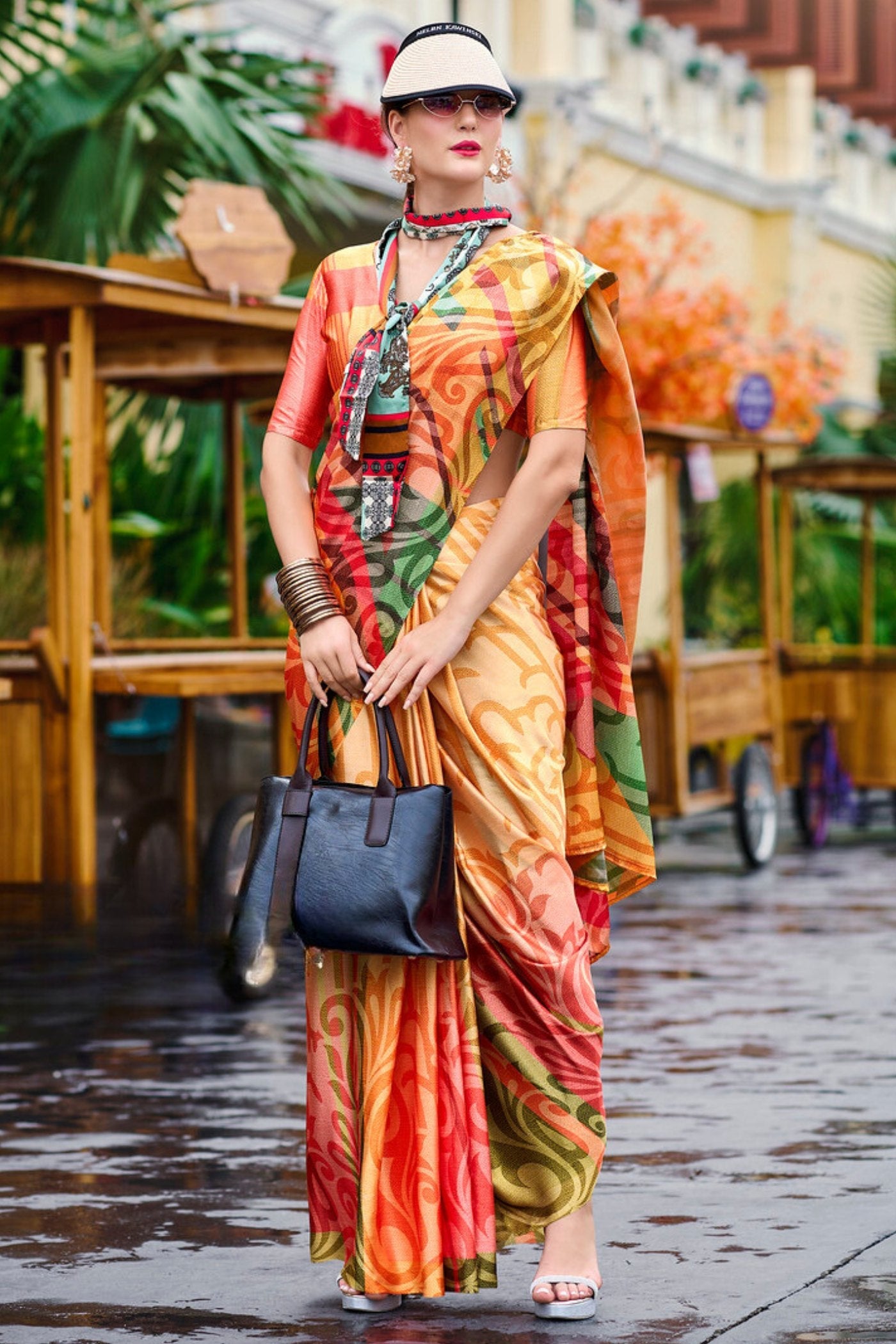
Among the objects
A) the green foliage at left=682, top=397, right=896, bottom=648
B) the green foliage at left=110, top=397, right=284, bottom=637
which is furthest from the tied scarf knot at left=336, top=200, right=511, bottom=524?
the green foliage at left=682, top=397, right=896, bottom=648

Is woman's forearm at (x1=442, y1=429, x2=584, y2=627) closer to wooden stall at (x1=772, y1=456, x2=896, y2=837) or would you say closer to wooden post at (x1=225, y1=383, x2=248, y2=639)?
wooden post at (x1=225, y1=383, x2=248, y2=639)

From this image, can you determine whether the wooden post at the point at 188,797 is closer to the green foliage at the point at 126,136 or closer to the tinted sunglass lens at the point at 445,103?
the green foliage at the point at 126,136

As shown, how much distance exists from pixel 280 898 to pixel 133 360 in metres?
6.34

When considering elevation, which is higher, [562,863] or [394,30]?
[394,30]

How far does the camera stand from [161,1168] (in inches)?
218

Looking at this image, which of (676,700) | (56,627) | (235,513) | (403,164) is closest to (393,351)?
(403,164)

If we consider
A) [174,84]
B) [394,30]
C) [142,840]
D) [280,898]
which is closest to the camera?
[280,898]

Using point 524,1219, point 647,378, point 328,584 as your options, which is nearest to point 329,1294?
point 524,1219

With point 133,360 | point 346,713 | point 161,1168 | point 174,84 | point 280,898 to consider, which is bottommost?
point 161,1168

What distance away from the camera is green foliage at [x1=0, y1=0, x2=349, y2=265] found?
1353 cm

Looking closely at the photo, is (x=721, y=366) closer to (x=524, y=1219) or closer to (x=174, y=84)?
(x=174, y=84)

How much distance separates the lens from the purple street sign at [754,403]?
1531 centimetres

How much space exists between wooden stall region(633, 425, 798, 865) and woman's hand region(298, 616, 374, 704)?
7.62 metres

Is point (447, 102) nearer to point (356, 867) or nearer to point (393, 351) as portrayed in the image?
point (393, 351)
